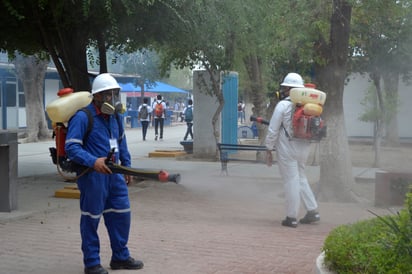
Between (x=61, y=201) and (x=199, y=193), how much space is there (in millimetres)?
2545

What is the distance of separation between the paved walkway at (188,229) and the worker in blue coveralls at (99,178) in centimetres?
46

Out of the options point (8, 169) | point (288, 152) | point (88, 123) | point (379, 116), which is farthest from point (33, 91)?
point (88, 123)

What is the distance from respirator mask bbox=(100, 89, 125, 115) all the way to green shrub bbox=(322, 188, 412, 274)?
2233 millimetres

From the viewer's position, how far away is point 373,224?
5559mm

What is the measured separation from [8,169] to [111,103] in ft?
11.7

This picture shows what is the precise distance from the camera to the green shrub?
414cm

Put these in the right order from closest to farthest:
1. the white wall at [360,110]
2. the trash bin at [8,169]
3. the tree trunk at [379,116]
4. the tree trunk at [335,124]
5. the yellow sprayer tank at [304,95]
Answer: the yellow sprayer tank at [304,95] → the trash bin at [8,169] → the tree trunk at [335,124] → the tree trunk at [379,116] → the white wall at [360,110]

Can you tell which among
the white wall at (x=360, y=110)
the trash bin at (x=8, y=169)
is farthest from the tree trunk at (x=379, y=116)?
the white wall at (x=360, y=110)

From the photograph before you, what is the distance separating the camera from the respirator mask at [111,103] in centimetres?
579

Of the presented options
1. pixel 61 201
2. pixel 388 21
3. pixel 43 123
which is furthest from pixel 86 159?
pixel 43 123

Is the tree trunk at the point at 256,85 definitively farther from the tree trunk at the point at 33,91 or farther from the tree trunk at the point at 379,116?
the tree trunk at the point at 33,91

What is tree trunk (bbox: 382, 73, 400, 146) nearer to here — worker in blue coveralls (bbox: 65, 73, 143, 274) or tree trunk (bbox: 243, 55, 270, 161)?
tree trunk (bbox: 243, 55, 270, 161)

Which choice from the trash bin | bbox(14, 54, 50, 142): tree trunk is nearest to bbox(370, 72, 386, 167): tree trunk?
the trash bin

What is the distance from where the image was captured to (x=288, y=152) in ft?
27.5
